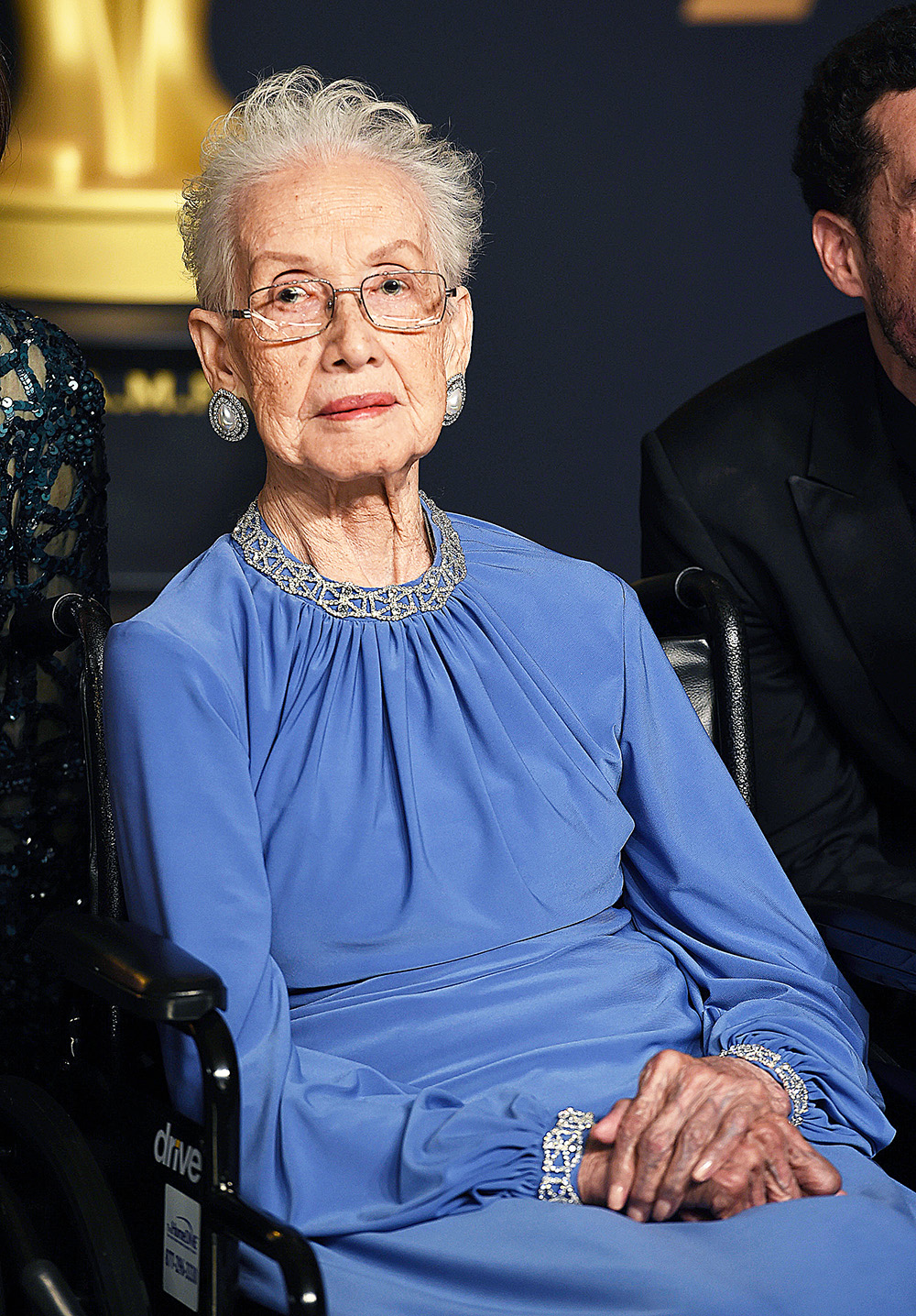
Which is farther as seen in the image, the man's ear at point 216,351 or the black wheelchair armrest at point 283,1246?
the man's ear at point 216,351

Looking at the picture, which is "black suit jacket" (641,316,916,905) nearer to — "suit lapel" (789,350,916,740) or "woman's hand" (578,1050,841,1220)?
"suit lapel" (789,350,916,740)

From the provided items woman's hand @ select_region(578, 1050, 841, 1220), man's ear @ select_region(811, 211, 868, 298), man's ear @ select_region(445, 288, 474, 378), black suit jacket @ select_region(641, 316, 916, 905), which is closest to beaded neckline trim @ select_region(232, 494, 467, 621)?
man's ear @ select_region(445, 288, 474, 378)

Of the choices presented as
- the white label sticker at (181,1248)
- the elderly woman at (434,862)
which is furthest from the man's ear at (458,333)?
the white label sticker at (181,1248)

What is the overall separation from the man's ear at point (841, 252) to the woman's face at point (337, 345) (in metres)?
0.97

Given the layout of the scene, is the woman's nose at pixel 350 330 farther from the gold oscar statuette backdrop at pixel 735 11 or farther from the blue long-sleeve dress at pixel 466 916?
the gold oscar statuette backdrop at pixel 735 11

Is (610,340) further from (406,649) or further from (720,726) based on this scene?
(406,649)

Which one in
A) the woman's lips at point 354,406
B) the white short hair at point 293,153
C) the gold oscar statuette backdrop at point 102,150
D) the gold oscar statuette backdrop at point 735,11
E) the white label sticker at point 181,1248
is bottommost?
the white label sticker at point 181,1248

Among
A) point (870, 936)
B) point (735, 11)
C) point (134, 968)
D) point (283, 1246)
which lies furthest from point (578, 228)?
Answer: point (283, 1246)

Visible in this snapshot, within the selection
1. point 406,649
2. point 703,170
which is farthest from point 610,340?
point 406,649

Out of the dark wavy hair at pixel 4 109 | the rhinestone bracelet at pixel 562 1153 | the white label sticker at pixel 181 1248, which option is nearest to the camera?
the white label sticker at pixel 181 1248

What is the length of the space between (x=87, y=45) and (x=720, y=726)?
8.25ft

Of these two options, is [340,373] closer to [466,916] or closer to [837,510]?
[466,916]

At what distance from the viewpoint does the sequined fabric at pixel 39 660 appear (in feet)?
5.92

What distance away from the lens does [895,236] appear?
2184mm
